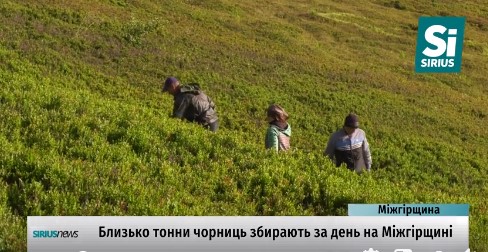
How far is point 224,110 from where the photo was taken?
1055 inches

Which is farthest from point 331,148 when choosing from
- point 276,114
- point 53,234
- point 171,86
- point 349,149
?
point 53,234

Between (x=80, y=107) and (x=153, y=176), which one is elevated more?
(x=80, y=107)

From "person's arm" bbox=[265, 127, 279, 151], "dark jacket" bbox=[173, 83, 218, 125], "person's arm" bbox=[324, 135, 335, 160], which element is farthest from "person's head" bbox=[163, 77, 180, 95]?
"person's arm" bbox=[324, 135, 335, 160]

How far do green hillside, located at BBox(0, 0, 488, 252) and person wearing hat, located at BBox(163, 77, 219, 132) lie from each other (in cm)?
43

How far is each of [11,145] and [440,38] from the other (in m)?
20.6

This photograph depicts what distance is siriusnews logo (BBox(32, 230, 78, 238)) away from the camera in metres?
5.93

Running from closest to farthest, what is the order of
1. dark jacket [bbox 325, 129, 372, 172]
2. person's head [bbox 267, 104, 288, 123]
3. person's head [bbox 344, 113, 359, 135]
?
person's head [bbox 344, 113, 359, 135]
person's head [bbox 267, 104, 288, 123]
dark jacket [bbox 325, 129, 372, 172]

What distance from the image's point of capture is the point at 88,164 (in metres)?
8.20

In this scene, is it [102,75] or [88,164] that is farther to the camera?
[102,75]

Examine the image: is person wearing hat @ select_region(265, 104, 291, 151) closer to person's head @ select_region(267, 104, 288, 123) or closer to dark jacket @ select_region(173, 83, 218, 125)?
person's head @ select_region(267, 104, 288, 123)

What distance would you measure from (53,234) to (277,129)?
5713 millimetres

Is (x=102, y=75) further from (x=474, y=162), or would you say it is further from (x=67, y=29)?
(x=474, y=162)

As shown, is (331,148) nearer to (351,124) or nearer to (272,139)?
(351,124)

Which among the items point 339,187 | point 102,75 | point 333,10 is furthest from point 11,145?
point 333,10
